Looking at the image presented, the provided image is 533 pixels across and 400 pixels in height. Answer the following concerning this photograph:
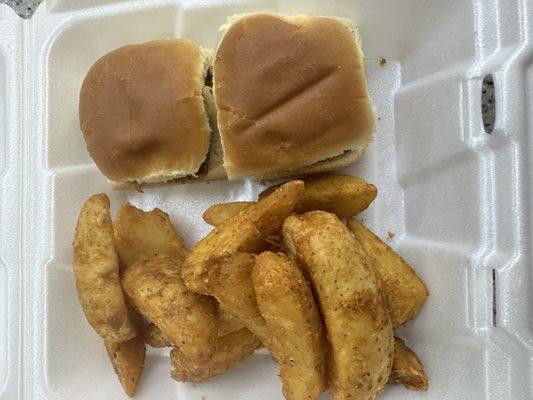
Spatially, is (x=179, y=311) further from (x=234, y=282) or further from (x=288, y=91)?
(x=288, y=91)

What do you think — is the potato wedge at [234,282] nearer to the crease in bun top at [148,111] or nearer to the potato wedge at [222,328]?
the potato wedge at [222,328]

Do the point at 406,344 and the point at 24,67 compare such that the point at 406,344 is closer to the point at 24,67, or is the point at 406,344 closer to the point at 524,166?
the point at 524,166

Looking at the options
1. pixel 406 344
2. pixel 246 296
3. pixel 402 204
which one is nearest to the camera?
pixel 246 296

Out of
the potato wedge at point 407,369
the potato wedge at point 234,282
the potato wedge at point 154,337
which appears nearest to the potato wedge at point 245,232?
the potato wedge at point 234,282

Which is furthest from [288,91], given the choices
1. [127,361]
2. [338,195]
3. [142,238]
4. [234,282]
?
[127,361]

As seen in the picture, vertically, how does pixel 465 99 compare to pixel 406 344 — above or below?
above

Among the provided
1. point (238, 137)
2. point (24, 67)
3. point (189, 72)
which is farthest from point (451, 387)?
point (24, 67)

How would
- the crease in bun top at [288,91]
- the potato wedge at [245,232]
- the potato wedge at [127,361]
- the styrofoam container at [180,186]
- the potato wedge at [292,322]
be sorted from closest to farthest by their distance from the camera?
1. the potato wedge at [292,322]
2. the potato wedge at [245,232]
3. the crease in bun top at [288,91]
4. the styrofoam container at [180,186]
5. the potato wedge at [127,361]
